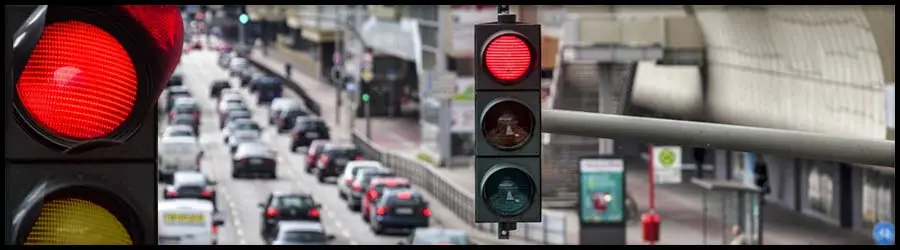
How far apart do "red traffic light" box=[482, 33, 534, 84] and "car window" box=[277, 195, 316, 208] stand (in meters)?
36.8

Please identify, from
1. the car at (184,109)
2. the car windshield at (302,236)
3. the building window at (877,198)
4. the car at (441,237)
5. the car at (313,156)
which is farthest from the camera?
the car at (184,109)

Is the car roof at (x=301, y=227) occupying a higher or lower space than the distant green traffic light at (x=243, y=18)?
lower

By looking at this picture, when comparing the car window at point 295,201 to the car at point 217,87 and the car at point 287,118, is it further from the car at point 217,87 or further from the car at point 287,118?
the car at point 217,87

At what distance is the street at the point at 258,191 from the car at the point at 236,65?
29181 millimetres

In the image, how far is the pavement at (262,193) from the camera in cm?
4569

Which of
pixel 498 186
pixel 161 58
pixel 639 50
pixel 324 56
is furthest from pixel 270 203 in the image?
pixel 324 56

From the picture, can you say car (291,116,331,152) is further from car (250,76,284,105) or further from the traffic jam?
car (250,76,284,105)

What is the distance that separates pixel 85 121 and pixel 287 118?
79116 millimetres

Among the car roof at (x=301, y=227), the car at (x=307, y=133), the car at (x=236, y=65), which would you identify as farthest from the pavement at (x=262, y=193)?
the car at (x=236, y=65)

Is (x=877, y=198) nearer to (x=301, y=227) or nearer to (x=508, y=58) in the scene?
(x=301, y=227)

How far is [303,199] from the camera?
44.3 metres

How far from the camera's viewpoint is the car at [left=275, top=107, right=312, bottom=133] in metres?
83.1

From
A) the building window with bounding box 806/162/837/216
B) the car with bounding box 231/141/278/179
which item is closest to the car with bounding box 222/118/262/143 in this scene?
the car with bounding box 231/141/278/179

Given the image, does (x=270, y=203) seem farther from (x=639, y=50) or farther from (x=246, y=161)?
(x=246, y=161)
